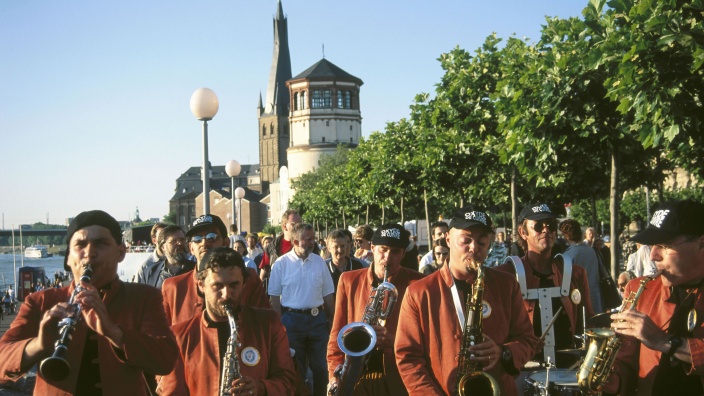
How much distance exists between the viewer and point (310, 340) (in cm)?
948

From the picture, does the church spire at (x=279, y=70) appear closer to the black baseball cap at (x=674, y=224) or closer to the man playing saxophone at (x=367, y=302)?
the man playing saxophone at (x=367, y=302)

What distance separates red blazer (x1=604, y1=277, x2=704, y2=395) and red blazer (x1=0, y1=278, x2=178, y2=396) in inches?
90.0

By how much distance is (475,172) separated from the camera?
22.7 m

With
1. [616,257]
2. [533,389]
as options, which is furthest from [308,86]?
[533,389]

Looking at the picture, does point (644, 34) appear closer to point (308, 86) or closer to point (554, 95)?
point (554, 95)

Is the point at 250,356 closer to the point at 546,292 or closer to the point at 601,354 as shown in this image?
the point at 601,354

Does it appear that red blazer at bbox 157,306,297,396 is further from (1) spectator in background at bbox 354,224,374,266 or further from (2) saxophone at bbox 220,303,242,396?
(1) spectator in background at bbox 354,224,374,266

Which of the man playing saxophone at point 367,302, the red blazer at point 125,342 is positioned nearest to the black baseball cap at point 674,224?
the man playing saxophone at point 367,302

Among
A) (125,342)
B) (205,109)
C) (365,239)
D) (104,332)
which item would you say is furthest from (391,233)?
(205,109)

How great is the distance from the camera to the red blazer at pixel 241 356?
4.76m

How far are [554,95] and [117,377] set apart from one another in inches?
395

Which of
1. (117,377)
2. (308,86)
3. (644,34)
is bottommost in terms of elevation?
(117,377)

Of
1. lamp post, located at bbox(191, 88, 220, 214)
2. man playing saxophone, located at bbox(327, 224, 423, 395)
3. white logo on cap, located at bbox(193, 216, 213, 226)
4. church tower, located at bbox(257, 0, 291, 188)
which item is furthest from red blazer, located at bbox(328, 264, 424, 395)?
church tower, located at bbox(257, 0, 291, 188)

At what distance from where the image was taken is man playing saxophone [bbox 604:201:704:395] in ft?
12.7
